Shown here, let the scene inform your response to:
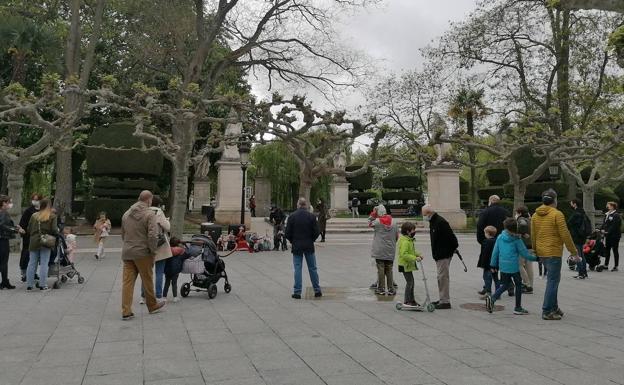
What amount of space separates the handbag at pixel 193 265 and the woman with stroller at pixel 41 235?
2.67 meters

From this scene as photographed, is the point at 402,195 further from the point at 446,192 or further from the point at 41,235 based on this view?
the point at 41,235

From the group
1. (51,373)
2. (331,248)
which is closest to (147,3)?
(331,248)

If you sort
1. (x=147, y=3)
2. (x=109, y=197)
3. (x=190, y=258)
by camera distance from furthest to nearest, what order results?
(x=109, y=197) → (x=147, y=3) → (x=190, y=258)

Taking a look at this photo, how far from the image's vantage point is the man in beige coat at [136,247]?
24.1ft

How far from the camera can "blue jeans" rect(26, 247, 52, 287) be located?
371 inches

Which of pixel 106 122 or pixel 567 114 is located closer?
pixel 567 114

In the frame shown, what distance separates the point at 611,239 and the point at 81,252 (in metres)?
Answer: 15.7

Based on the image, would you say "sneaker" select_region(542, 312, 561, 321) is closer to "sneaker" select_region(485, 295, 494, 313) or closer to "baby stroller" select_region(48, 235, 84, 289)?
"sneaker" select_region(485, 295, 494, 313)

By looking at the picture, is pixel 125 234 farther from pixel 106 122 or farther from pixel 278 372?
pixel 106 122

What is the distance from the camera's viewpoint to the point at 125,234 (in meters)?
7.49

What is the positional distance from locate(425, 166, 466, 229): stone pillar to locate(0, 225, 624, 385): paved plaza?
18.4 meters

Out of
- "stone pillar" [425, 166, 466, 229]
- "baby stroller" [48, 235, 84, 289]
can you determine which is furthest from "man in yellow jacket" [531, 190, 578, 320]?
"stone pillar" [425, 166, 466, 229]

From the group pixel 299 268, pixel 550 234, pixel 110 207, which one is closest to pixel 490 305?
pixel 550 234

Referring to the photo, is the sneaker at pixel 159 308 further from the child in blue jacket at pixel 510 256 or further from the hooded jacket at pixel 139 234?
the child in blue jacket at pixel 510 256
